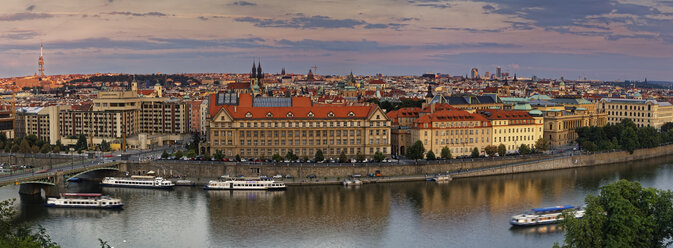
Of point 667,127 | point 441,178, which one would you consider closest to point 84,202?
point 441,178

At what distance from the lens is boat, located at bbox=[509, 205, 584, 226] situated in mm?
45125

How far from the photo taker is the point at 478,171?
2504 inches

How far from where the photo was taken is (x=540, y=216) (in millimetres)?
45844

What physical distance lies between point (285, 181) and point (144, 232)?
1726 centimetres

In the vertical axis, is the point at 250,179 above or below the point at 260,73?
below

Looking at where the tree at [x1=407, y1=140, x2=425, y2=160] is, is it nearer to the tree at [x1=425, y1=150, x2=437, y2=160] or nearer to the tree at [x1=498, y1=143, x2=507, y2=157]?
the tree at [x1=425, y1=150, x2=437, y2=160]

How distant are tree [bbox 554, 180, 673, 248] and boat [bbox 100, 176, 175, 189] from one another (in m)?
34.1

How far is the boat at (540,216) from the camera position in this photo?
148 feet

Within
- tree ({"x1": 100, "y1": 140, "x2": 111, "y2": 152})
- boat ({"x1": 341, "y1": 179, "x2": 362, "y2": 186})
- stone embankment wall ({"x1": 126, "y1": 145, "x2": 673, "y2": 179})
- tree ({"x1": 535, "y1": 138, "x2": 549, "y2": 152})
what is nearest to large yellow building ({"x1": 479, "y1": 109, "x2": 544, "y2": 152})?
tree ({"x1": 535, "y1": 138, "x2": 549, "y2": 152})

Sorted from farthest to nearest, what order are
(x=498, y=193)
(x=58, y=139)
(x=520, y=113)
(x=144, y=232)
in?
(x=58, y=139) → (x=520, y=113) → (x=498, y=193) → (x=144, y=232)

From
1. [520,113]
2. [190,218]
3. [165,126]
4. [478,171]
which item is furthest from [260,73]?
[190,218]

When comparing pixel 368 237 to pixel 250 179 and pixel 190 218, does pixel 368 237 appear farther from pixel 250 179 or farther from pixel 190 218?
pixel 250 179

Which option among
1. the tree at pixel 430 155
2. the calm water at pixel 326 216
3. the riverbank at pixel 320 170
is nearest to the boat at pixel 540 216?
the calm water at pixel 326 216

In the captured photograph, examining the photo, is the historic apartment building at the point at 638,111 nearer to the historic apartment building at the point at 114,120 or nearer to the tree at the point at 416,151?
the tree at the point at 416,151
